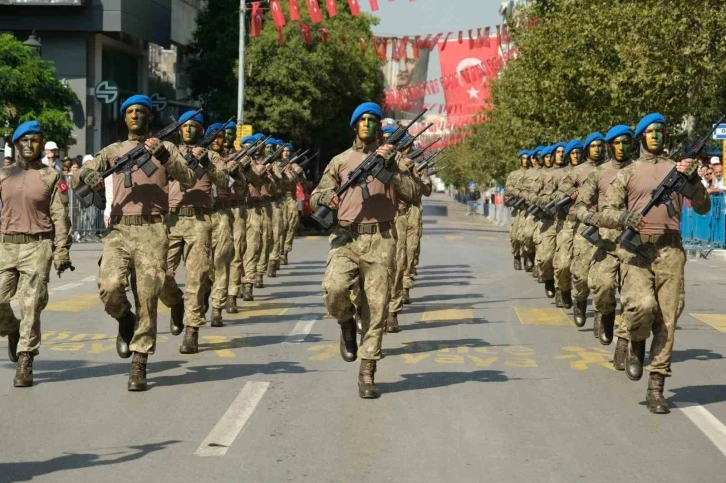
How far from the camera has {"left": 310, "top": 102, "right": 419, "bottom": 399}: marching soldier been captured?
10.6m

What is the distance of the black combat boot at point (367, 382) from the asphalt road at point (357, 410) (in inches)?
3.8

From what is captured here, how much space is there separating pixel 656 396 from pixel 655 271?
3.06ft

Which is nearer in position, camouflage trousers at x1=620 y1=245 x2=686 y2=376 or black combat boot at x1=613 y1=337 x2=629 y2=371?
camouflage trousers at x1=620 y1=245 x2=686 y2=376

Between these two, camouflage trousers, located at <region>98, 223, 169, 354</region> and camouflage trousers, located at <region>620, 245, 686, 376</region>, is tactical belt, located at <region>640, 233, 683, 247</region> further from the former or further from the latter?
camouflage trousers, located at <region>98, 223, 169, 354</region>

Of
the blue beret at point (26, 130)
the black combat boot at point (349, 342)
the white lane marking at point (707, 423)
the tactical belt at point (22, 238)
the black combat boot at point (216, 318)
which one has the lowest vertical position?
the black combat boot at point (216, 318)

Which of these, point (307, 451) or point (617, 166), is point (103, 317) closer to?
point (617, 166)

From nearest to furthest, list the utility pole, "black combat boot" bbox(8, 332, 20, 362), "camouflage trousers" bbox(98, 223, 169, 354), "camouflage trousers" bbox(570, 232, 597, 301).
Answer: "camouflage trousers" bbox(98, 223, 169, 354) → "black combat boot" bbox(8, 332, 20, 362) → "camouflage trousers" bbox(570, 232, 597, 301) → the utility pole

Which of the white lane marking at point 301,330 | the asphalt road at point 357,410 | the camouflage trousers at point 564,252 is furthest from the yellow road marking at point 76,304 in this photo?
the camouflage trousers at point 564,252

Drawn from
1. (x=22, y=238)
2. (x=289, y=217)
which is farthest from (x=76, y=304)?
(x=289, y=217)

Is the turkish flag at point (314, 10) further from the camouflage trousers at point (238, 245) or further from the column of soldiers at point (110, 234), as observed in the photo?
the column of soldiers at point (110, 234)

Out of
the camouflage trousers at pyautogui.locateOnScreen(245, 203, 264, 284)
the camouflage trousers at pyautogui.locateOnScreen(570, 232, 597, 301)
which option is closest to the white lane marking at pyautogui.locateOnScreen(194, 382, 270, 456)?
the camouflage trousers at pyautogui.locateOnScreen(570, 232, 597, 301)

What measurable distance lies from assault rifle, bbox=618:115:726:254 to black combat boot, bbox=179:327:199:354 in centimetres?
441

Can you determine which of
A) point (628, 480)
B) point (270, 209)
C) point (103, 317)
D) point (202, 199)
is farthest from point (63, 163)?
point (628, 480)

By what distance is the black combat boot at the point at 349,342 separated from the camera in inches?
428
